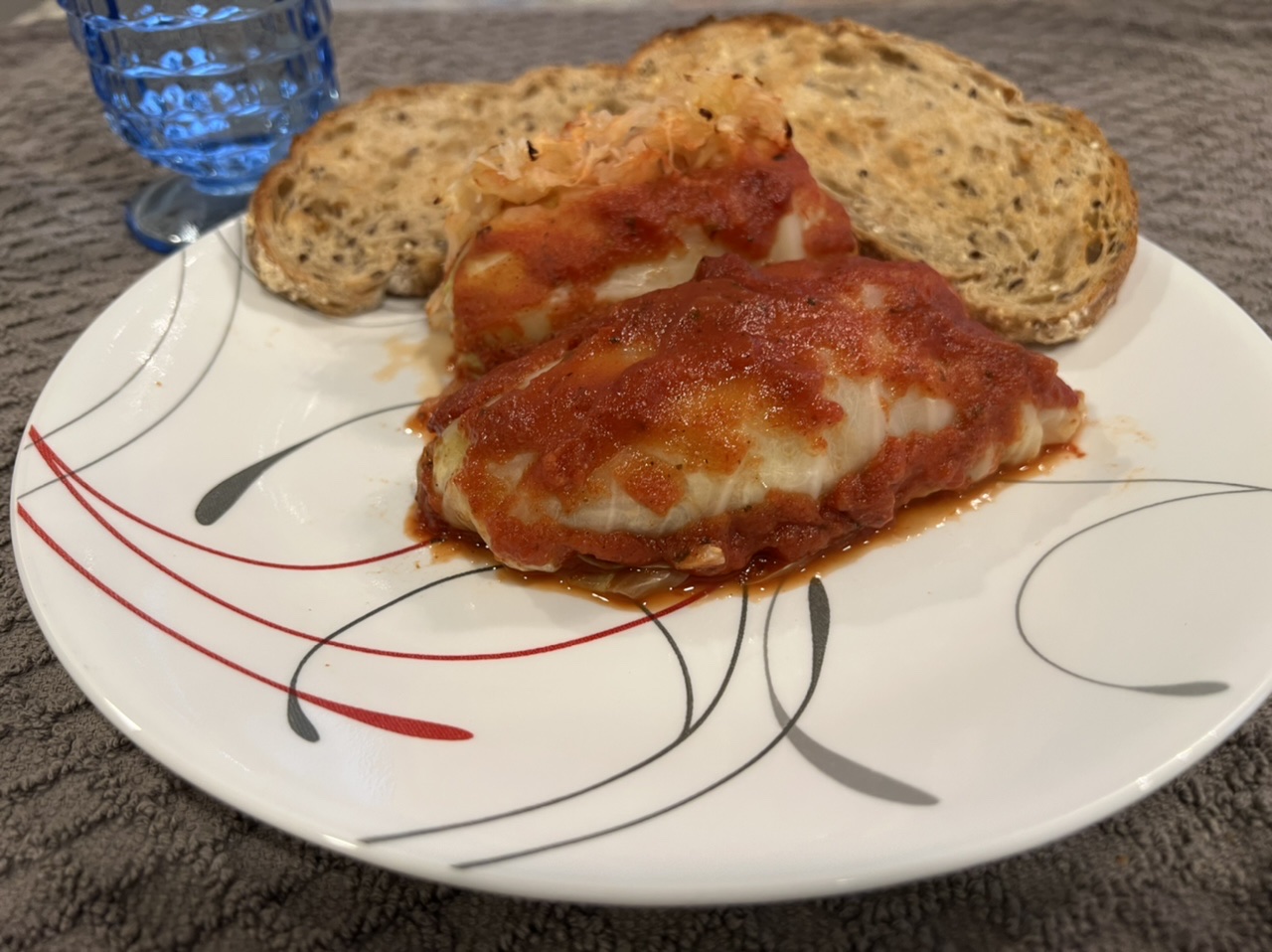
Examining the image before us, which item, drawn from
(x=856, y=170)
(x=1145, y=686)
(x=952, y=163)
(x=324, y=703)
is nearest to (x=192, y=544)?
(x=324, y=703)

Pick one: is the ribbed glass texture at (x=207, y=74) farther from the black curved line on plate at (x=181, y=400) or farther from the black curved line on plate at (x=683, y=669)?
the black curved line on plate at (x=683, y=669)

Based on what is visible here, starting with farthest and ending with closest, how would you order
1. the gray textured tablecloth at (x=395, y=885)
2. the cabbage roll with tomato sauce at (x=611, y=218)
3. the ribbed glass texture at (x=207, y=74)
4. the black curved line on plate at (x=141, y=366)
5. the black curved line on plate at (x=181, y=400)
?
the ribbed glass texture at (x=207, y=74) → the cabbage roll with tomato sauce at (x=611, y=218) → the black curved line on plate at (x=141, y=366) → the black curved line on plate at (x=181, y=400) → the gray textured tablecloth at (x=395, y=885)

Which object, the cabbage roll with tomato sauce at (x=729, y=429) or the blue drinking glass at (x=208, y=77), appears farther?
the blue drinking glass at (x=208, y=77)

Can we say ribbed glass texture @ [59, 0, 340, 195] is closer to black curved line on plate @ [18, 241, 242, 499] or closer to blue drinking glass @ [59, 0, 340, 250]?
blue drinking glass @ [59, 0, 340, 250]

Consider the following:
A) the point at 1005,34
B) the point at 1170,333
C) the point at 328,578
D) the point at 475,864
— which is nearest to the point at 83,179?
the point at 328,578

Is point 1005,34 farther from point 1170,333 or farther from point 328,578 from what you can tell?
point 328,578

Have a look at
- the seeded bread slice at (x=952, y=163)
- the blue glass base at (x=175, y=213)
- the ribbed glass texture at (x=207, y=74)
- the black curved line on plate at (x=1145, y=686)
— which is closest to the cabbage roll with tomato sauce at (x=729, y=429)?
the black curved line on plate at (x=1145, y=686)
